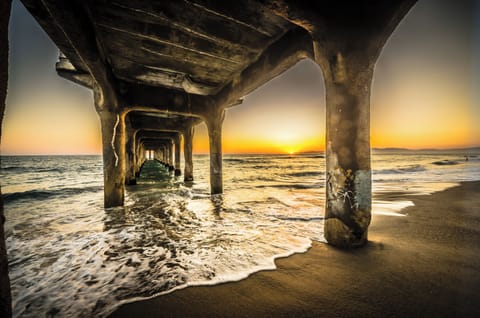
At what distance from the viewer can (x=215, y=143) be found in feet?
22.7

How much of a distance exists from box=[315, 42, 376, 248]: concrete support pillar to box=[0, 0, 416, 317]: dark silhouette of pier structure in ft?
0.04

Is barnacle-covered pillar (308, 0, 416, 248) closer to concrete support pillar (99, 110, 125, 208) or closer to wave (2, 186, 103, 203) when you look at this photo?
concrete support pillar (99, 110, 125, 208)

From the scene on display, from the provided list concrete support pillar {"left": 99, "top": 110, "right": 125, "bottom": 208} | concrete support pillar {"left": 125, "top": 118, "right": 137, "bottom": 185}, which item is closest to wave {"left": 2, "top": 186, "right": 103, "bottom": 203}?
concrete support pillar {"left": 125, "top": 118, "right": 137, "bottom": 185}

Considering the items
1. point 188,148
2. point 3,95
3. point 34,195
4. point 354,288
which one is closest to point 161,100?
point 3,95

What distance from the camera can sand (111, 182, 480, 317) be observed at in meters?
1.52

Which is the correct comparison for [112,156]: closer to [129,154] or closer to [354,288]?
[129,154]

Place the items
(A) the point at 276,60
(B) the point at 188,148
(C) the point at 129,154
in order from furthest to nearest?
(B) the point at 188,148, (C) the point at 129,154, (A) the point at 276,60

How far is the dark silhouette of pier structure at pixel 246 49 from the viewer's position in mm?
2336

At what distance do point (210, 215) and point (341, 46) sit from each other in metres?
3.98

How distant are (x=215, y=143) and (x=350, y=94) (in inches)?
199

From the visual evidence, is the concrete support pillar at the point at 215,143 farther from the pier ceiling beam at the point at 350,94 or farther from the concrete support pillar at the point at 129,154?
the concrete support pillar at the point at 129,154

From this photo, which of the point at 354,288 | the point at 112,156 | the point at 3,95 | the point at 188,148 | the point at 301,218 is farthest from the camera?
the point at 188,148

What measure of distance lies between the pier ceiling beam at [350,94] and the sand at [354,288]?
470mm

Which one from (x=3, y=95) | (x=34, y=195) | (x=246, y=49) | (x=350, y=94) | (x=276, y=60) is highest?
(x=246, y=49)
